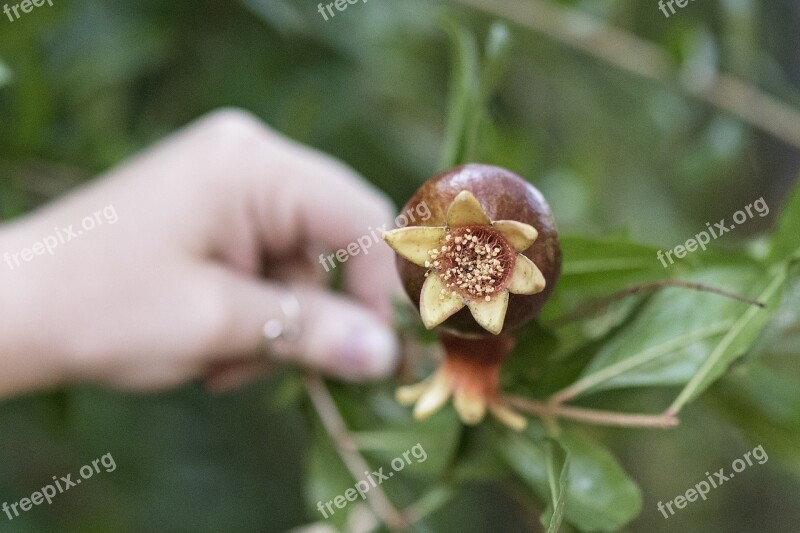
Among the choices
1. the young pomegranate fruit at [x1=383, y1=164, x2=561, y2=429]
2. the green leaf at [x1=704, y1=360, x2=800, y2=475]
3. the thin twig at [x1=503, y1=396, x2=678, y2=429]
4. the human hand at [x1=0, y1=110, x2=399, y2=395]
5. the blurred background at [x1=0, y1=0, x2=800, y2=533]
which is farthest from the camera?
the blurred background at [x1=0, y1=0, x2=800, y2=533]

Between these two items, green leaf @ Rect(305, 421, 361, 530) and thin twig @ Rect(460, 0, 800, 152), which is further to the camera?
thin twig @ Rect(460, 0, 800, 152)

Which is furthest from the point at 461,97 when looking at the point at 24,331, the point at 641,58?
the point at 641,58

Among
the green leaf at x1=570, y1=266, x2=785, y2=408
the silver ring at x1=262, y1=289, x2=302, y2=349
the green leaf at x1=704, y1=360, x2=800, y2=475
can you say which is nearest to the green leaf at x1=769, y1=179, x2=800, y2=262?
the green leaf at x1=570, y1=266, x2=785, y2=408

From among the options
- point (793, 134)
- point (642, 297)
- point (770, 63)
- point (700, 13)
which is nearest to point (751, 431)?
point (642, 297)

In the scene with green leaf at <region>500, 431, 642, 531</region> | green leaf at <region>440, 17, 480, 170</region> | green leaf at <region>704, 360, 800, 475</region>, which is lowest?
green leaf at <region>704, 360, 800, 475</region>

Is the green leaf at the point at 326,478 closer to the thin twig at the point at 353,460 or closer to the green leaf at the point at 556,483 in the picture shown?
the thin twig at the point at 353,460

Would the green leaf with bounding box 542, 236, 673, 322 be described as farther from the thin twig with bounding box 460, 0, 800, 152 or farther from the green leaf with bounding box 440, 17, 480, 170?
the thin twig with bounding box 460, 0, 800, 152

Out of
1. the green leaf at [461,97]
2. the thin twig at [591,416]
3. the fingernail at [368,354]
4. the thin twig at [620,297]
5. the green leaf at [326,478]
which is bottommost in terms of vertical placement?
the green leaf at [326,478]

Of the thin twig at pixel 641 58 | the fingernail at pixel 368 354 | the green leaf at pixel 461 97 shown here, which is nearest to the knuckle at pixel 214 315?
the fingernail at pixel 368 354
